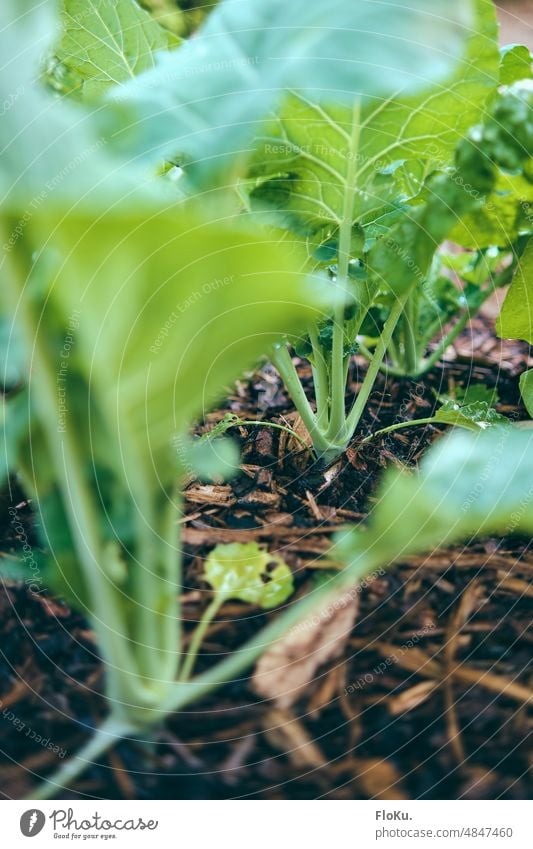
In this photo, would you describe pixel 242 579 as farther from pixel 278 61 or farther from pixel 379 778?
pixel 278 61

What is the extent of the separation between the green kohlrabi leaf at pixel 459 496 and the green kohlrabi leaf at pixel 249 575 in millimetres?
94

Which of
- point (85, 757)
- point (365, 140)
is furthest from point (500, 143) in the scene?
point (85, 757)

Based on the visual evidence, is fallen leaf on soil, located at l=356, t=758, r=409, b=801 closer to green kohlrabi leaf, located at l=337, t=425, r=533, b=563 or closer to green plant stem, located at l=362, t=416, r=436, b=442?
green kohlrabi leaf, located at l=337, t=425, r=533, b=563

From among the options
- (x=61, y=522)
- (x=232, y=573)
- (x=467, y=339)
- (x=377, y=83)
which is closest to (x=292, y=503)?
(x=232, y=573)

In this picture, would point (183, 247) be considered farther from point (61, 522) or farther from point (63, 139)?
point (61, 522)

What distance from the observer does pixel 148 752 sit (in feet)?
1.37

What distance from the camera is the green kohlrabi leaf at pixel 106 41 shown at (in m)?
0.62

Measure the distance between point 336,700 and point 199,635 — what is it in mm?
106

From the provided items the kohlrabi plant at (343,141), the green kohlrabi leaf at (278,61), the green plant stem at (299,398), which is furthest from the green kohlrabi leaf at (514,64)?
the green plant stem at (299,398)

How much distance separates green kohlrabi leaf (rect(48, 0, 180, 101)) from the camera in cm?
62

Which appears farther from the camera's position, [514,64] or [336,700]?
[514,64]
